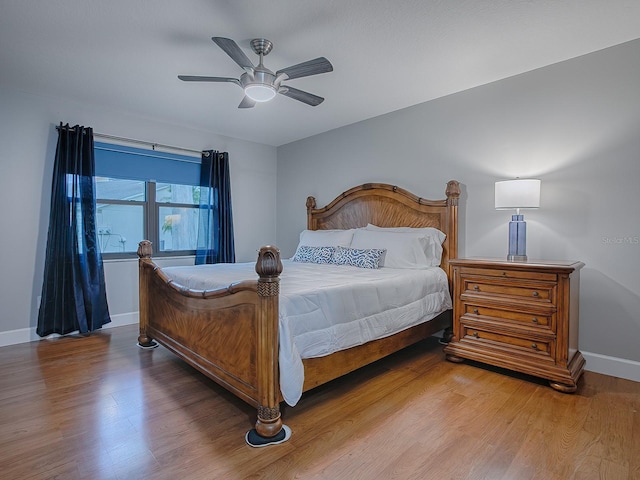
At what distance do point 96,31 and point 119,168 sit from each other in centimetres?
186

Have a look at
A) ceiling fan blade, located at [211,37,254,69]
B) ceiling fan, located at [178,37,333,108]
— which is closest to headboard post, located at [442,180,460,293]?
ceiling fan, located at [178,37,333,108]

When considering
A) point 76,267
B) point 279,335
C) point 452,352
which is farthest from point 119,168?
point 452,352

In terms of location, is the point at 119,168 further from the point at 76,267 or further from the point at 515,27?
the point at 515,27

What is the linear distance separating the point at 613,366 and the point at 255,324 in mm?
2602

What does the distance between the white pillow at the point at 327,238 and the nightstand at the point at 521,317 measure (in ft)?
4.31

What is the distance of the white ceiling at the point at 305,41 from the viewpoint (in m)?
2.06

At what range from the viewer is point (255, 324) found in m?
1.79

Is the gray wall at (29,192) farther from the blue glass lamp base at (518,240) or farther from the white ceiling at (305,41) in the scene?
the blue glass lamp base at (518,240)

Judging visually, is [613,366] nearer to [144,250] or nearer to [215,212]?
[144,250]

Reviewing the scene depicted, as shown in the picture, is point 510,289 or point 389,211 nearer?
point 510,289

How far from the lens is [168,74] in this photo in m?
2.91

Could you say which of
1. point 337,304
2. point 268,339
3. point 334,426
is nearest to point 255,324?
point 268,339

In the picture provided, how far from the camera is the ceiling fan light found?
238 cm

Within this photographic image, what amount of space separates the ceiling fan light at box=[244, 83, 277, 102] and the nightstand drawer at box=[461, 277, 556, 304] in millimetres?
2041
